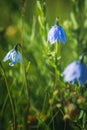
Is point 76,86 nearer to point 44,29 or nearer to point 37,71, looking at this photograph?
point 44,29

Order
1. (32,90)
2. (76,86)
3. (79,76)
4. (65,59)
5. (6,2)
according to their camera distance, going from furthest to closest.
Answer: (6,2)
(65,59)
(32,90)
(76,86)
(79,76)

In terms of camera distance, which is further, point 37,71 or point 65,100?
point 37,71

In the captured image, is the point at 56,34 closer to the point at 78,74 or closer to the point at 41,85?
the point at 78,74

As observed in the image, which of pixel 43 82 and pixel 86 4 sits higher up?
pixel 86 4

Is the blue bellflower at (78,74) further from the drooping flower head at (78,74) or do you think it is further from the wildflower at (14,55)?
the wildflower at (14,55)

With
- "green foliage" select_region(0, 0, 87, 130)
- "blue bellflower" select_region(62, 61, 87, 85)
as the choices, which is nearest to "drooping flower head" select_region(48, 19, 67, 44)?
"green foliage" select_region(0, 0, 87, 130)

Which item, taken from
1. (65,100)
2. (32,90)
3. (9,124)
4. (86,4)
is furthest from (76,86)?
(86,4)

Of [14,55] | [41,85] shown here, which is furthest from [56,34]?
[41,85]

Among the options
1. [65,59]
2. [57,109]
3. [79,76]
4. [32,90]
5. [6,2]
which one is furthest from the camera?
[6,2]

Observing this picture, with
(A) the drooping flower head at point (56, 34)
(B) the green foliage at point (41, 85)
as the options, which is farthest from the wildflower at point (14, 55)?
(A) the drooping flower head at point (56, 34)
